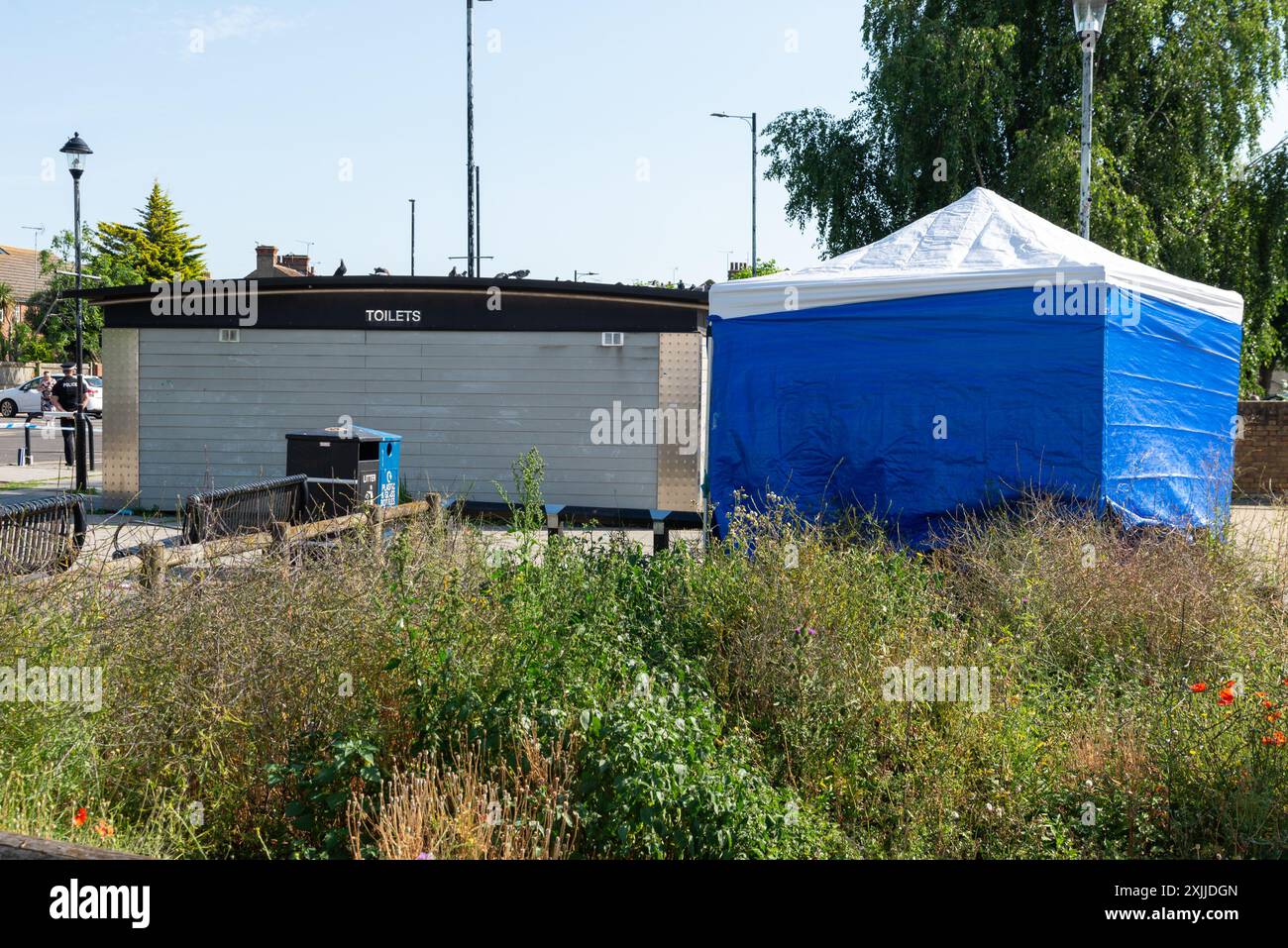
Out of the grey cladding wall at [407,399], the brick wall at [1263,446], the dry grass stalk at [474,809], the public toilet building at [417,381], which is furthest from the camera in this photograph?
Answer: the brick wall at [1263,446]

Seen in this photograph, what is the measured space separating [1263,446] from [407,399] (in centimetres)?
1352

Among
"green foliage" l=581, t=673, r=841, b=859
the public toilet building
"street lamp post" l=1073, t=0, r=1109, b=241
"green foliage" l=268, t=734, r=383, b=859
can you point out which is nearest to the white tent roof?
"street lamp post" l=1073, t=0, r=1109, b=241

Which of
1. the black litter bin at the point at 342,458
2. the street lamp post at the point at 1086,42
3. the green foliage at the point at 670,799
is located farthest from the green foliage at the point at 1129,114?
the green foliage at the point at 670,799

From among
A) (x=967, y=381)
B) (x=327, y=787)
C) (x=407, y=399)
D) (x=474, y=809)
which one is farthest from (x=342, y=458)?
(x=474, y=809)

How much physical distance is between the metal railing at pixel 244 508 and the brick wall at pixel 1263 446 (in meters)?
15.2

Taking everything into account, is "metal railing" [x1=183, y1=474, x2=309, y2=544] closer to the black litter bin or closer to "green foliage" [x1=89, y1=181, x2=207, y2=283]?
the black litter bin

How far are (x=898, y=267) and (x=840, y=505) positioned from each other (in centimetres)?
202

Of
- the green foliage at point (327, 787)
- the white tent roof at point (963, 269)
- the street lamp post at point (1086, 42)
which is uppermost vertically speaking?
the street lamp post at point (1086, 42)

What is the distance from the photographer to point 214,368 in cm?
1481

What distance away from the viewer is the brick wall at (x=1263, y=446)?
18.1 meters

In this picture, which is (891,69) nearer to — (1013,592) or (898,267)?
(898,267)

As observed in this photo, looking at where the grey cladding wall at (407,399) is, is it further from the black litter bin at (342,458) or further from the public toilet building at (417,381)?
the black litter bin at (342,458)

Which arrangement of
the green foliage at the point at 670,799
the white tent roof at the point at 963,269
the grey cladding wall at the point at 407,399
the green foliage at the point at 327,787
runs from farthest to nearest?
1. the grey cladding wall at the point at 407,399
2. the white tent roof at the point at 963,269
3. the green foliage at the point at 327,787
4. the green foliage at the point at 670,799

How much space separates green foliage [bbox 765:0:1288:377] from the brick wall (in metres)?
2.75
